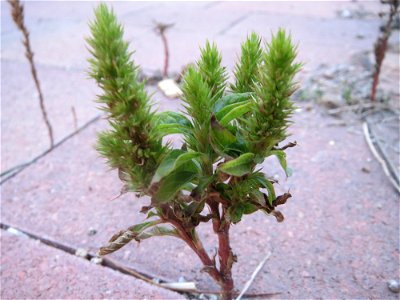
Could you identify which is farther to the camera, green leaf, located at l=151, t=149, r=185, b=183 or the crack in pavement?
the crack in pavement

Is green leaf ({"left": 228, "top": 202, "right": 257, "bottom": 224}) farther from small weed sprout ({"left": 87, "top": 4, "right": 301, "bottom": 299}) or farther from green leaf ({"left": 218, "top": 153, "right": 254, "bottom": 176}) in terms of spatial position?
green leaf ({"left": 218, "top": 153, "right": 254, "bottom": 176})

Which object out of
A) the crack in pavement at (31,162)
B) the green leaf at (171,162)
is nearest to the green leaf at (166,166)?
the green leaf at (171,162)

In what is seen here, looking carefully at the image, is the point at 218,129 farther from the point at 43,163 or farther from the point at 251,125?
the point at 43,163

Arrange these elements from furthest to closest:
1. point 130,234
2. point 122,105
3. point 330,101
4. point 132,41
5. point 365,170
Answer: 1. point 132,41
2. point 330,101
3. point 365,170
4. point 130,234
5. point 122,105

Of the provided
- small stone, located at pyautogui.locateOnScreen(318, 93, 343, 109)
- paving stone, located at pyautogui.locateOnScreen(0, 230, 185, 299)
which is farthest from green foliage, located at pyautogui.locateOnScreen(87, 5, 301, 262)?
small stone, located at pyautogui.locateOnScreen(318, 93, 343, 109)

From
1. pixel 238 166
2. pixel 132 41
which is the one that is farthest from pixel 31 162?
pixel 132 41

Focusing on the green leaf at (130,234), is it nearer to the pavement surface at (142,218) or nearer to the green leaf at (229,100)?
the pavement surface at (142,218)

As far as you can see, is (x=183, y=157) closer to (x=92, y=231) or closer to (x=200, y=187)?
(x=200, y=187)

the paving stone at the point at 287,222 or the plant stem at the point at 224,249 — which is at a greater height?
the plant stem at the point at 224,249
